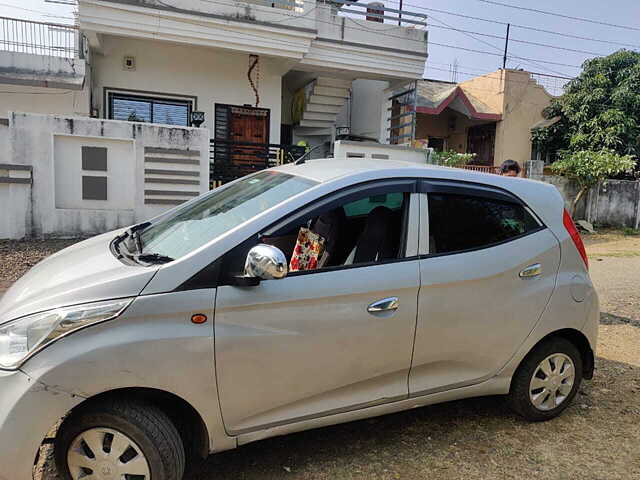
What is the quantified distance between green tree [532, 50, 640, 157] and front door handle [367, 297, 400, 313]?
56.1ft

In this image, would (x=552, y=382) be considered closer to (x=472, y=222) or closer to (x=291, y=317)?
(x=472, y=222)

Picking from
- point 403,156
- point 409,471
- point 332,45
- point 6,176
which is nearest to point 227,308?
point 409,471

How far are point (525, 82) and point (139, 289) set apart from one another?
64.8 ft

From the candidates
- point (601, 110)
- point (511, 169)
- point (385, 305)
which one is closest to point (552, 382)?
point (385, 305)

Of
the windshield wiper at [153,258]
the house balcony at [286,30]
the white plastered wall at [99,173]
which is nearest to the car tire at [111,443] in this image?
the windshield wiper at [153,258]

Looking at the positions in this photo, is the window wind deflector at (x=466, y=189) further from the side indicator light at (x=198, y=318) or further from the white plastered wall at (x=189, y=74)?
the white plastered wall at (x=189, y=74)

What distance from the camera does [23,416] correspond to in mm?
2053

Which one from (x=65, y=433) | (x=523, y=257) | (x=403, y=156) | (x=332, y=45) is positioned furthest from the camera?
(x=332, y=45)

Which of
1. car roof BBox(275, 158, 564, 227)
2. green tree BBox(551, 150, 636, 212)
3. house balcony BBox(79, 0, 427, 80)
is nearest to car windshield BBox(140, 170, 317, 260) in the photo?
car roof BBox(275, 158, 564, 227)

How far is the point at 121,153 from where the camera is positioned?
8.77 metres

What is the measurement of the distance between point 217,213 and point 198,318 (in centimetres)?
79

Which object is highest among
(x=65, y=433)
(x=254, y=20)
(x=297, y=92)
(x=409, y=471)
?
(x=254, y=20)

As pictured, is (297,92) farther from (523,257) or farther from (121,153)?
(523,257)

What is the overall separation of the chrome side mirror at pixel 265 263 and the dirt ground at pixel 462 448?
3.82 ft
